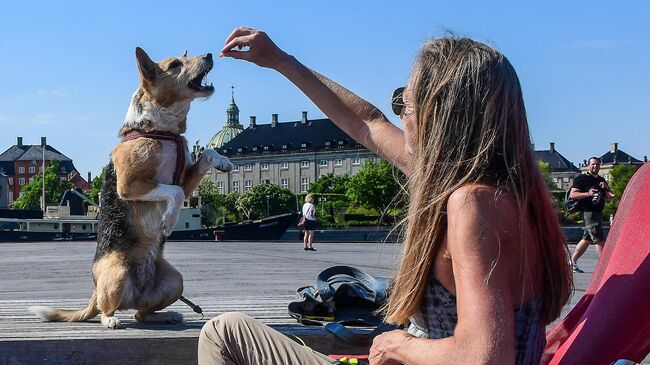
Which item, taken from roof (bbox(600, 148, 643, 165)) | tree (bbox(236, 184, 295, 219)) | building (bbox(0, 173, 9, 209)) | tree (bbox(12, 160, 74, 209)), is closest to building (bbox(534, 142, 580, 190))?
roof (bbox(600, 148, 643, 165))

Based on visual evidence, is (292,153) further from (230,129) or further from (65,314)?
(65,314)

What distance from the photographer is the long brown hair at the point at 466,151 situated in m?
2.05

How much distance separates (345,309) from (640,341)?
2286mm

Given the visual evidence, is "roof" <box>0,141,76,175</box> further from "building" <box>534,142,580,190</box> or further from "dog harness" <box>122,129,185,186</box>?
"dog harness" <box>122,129,185,186</box>

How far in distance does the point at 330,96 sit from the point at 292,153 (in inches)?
5085

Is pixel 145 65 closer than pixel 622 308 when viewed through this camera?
No

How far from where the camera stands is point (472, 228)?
1.91 m

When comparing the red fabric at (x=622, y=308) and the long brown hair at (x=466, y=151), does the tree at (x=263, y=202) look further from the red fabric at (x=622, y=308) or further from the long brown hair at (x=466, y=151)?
the long brown hair at (x=466, y=151)

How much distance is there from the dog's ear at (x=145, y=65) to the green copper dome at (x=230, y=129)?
14709cm

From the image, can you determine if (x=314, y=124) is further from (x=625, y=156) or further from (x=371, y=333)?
(x=371, y=333)

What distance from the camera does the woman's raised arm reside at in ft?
10.8

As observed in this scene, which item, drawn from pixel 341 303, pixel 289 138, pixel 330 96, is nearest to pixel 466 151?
pixel 330 96

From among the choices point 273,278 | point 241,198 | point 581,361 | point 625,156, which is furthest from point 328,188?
point 581,361

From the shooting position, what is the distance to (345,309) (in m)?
4.49
